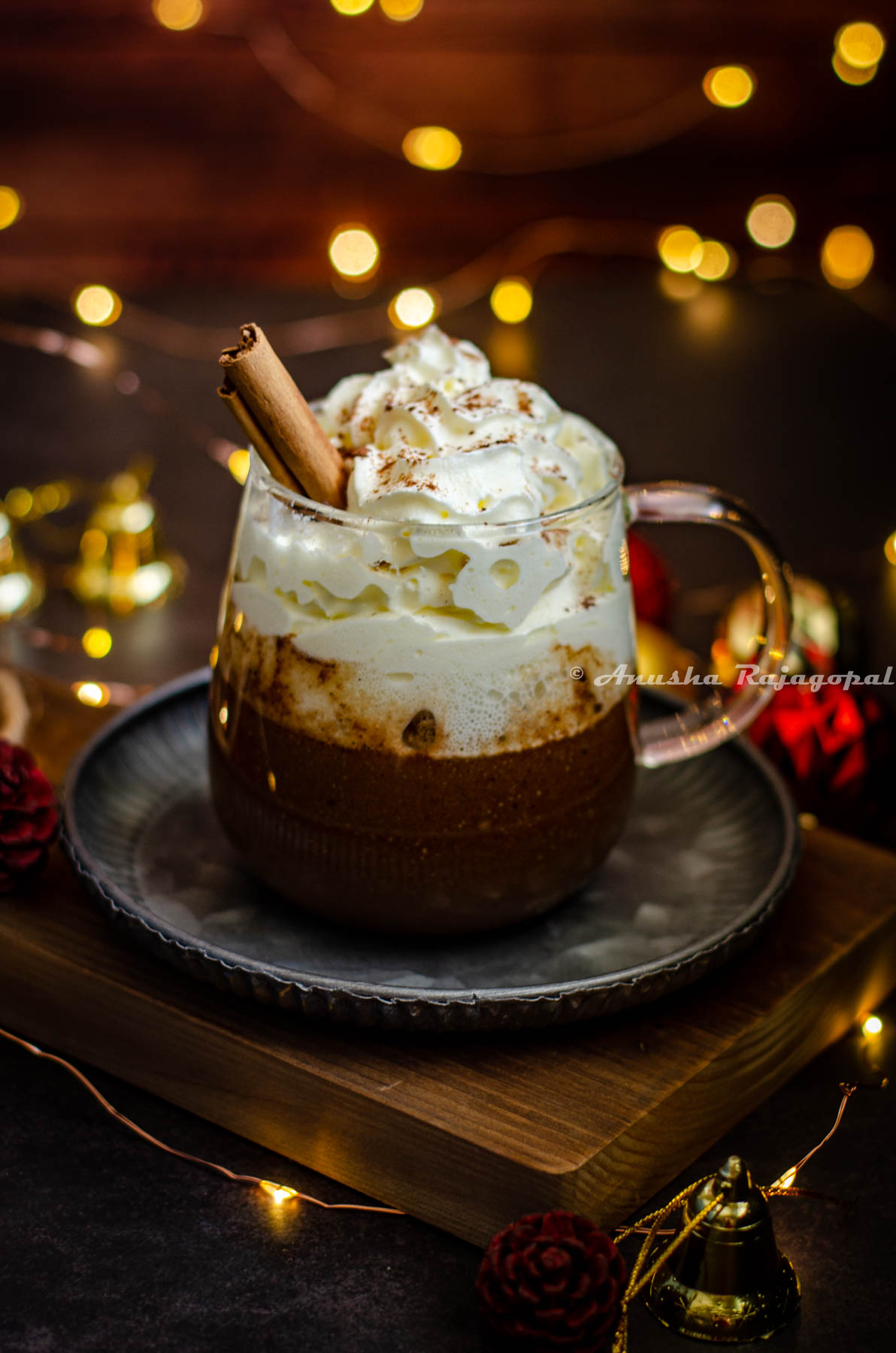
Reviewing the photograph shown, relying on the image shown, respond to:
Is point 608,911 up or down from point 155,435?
down

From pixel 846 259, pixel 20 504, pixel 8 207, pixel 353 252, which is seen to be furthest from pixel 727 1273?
pixel 8 207

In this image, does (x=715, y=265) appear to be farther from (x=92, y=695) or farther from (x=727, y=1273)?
(x=727, y=1273)

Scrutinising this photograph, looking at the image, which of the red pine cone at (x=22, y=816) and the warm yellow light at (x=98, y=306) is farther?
the warm yellow light at (x=98, y=306)

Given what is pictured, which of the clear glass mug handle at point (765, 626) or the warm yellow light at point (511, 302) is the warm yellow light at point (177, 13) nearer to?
the warm yellow light at point (511, 302)

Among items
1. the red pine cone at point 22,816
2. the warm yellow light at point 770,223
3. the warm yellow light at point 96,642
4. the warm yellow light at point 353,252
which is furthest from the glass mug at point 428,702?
the warm yellow light at point 770,223

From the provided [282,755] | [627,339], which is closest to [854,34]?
[627,339]

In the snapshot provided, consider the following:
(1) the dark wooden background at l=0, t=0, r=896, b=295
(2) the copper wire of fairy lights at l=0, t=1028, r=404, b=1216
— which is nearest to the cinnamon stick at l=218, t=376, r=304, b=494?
(2) the copper wire of fairy lights at l=0, t=1028, r=404, b=1216

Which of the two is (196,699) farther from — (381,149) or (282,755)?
(381,149)
